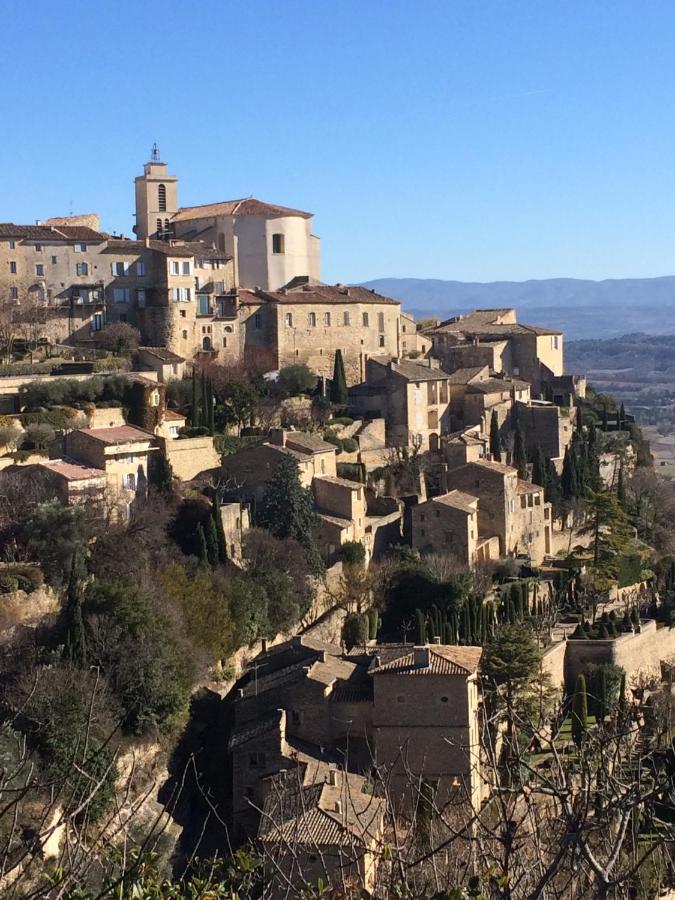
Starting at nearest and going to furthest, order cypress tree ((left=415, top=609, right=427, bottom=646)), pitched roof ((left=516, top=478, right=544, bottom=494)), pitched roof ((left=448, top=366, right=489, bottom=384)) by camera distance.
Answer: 1. cypress tree ((left=415, top=609, right=427, bottom=646))
2. pitched roof ((left=516, top=478, right=544, bottom=494))
3. pitched roof ((left=448, top=366, right=489, bottom=384))

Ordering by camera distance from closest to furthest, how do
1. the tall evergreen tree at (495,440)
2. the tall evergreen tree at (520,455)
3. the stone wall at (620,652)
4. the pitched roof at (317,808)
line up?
the pitched roof at (317,808) < the stone wall at (620,652) < the tall evergreen tree at (520,455) < the tall evergreen tree at (495,440)

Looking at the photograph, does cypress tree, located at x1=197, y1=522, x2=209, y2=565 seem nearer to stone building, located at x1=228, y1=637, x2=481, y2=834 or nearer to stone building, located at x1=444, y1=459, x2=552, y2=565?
stone building, located at x1=228, y1=637, x2=481, y2=834

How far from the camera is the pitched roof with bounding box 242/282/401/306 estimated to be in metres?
47.0

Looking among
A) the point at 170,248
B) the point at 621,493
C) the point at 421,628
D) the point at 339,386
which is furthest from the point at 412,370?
the point at 421,628

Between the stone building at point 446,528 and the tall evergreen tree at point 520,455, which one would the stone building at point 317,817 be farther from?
the tall evergreen tree at point 520,455

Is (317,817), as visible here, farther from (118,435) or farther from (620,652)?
(118,435)

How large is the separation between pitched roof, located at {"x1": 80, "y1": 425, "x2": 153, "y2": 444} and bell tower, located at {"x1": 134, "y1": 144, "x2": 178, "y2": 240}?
17849 millimetres

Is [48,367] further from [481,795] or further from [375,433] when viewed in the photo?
[481,795]

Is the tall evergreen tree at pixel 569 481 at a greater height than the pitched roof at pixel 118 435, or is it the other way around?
the pitched roof at pixel 118 435

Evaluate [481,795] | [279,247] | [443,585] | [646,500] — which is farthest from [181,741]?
[279,247]

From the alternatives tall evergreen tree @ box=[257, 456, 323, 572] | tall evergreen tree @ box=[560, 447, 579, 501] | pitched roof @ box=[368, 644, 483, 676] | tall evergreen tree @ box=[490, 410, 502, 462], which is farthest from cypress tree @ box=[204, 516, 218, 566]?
tall evergreen tree @ box=[560, 447, 579, 501]

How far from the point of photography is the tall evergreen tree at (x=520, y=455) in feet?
140

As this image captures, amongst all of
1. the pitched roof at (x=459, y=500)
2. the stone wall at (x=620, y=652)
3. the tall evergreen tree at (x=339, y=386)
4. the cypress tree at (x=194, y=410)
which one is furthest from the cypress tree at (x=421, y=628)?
the tall evergreen tree at (x=339, y=386)

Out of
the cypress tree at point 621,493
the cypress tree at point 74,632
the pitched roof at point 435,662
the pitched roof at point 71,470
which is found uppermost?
the pitched roof at point 71,470
